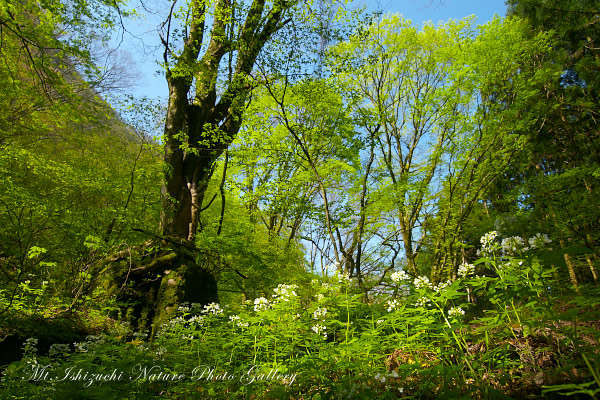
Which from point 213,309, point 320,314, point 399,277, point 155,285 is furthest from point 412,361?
point 155,285

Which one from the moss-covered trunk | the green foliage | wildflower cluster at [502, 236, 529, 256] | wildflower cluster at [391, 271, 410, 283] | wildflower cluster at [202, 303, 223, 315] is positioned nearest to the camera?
the green foliage

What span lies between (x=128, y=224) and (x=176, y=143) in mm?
3027

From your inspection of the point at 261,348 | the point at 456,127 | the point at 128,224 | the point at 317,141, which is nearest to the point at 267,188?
the point at 317,141

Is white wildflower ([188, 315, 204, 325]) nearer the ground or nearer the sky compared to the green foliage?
nearer the sky

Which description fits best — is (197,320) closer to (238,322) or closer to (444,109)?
(238,322)

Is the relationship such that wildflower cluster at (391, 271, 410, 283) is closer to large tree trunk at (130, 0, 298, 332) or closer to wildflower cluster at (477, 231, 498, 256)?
wildflower cluster at (477, 231, 498, 256)

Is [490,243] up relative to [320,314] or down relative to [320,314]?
up

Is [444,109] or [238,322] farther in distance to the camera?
[444,109]

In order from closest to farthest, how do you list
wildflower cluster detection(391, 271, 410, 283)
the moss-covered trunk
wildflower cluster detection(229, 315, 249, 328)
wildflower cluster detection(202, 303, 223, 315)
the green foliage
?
1. the green foliage
2. wildflower cluster detection(229, 315, 249, 328)
3. wildflower cluster detection(391, 271, 410, 283)
4. wildflower cluster detection(202, 303, 223, 315)
5. the moss-covered trunk

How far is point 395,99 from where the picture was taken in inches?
451

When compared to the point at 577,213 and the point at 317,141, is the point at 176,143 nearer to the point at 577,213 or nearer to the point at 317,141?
the point at 317,141

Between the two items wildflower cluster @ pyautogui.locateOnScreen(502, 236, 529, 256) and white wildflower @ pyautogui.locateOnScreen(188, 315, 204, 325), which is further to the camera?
white wildflower @ pyautogui.locateOnScreen(188, 315, 204, 325)

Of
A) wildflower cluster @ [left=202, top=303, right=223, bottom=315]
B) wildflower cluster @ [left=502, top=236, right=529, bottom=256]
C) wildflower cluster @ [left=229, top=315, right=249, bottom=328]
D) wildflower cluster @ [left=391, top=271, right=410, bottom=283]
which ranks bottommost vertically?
wildflower cluster @ [left=229, top=315, right=249, bottom=328]

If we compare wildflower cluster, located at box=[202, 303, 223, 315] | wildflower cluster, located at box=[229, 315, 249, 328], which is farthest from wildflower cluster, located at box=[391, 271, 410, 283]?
wildflower cluster, located at box=[202, 303, 223, 315]
